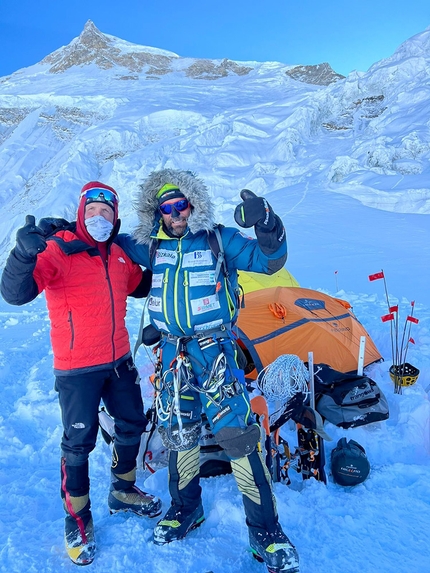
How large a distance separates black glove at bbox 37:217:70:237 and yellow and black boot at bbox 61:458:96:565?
1367mm

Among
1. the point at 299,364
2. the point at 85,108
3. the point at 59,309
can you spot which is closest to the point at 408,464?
the point at 299,364

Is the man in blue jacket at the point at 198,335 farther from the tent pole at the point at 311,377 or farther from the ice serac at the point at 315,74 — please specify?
the ice serac at the point at 315,74

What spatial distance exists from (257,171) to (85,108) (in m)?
24.7

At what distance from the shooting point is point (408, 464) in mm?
3059

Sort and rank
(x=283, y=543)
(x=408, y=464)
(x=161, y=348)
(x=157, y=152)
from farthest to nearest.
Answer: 1. (x=157, y=152)
2. (x=408, y=464)
3. (x=161, y=348)
4. (x=283, y=543)

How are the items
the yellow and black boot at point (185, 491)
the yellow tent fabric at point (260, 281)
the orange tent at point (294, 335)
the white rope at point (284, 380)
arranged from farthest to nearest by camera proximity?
the yellow tent fabric at point (260, 281) < the orange tent at point (294, 335) < the white rope at point (284, 380) < the yellow and black boot at point (185, 491)

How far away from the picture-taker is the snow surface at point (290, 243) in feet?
7.98

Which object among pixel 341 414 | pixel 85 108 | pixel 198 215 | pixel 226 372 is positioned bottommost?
pixel 341 414

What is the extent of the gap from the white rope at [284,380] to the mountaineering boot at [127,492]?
3.89ft

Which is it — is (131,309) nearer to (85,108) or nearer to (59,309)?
(59,309)

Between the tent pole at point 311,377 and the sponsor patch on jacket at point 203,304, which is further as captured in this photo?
the tent pole at point 311,377

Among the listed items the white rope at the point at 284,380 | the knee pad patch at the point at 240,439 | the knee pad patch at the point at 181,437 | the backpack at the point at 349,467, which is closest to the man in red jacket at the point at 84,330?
the knee pad patch at the point at 181,437

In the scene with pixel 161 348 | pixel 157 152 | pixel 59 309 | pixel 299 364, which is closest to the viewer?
pixel 59 309

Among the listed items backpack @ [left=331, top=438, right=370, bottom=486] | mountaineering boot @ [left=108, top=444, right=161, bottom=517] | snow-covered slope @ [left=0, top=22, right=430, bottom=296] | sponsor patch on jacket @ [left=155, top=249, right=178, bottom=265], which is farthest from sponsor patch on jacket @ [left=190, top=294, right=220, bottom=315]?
snow-covered slope @ [left=0, top=22, right=430, bottom=296]
